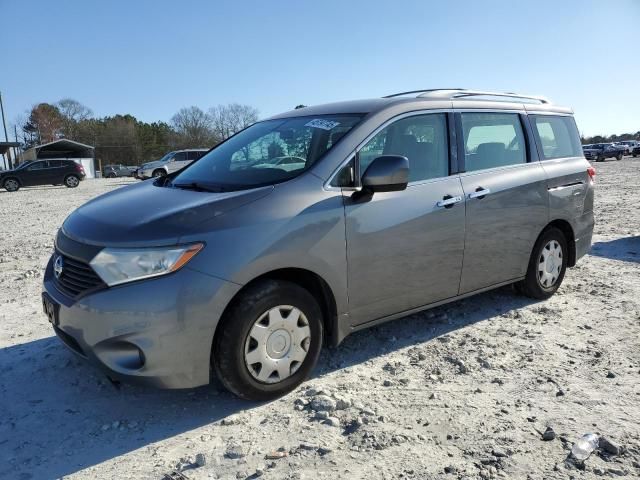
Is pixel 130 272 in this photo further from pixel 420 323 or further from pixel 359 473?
pixel 420 323

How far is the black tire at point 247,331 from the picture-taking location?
2896 millimetres

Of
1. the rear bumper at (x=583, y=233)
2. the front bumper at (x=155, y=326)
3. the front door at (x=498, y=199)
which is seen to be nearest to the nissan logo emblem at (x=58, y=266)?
the front bumper at (x=155, y=326)

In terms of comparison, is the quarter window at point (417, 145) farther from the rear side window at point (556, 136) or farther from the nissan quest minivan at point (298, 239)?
the rear side window at point (556, 136)

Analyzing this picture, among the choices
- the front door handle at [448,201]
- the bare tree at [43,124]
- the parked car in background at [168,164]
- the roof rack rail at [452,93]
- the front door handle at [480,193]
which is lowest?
the front door handle at [448,201]

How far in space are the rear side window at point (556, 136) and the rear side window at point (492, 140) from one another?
0.95ft

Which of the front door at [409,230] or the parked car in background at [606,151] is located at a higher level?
the parked car in background at [606,151]

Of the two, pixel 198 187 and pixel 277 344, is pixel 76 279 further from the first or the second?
pixel 277 344

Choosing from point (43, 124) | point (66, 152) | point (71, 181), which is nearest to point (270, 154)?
point (71, 181)

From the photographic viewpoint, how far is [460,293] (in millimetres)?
4168

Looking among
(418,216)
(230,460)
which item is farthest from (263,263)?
(418,216)

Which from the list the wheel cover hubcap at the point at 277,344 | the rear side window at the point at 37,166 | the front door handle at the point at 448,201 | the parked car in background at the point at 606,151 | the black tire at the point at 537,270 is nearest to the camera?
the wheel cover hubcap at the point at 277,344

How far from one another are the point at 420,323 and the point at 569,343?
1185mm

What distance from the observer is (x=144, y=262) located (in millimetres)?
2721

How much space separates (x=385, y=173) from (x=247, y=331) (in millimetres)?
1319
